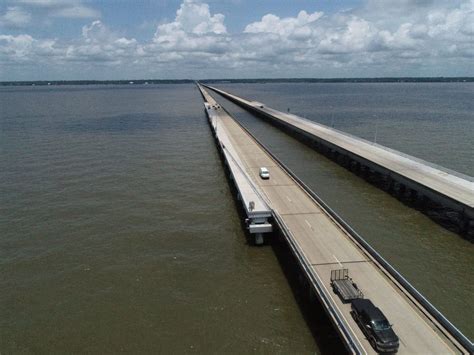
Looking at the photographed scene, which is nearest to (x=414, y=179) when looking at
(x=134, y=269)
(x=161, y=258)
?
(x=161, y=258)

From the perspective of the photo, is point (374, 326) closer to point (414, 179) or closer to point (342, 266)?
point (342, 266)

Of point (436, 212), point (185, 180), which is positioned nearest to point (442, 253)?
point (436, 212)

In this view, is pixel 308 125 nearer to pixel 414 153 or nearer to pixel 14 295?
pixel 414 153

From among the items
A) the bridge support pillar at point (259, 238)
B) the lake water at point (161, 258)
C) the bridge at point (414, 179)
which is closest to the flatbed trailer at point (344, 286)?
the lake water at point (161, 258)

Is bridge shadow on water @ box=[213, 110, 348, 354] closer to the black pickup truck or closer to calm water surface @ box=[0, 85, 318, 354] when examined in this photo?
calm water surface @ box=[0, 85, 318, 354]

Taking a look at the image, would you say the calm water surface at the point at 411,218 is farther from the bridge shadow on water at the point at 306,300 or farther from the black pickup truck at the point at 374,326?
the bridge shadow on water at the point at 306,300

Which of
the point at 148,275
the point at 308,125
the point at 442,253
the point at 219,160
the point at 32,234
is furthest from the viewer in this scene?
the point at 308,125

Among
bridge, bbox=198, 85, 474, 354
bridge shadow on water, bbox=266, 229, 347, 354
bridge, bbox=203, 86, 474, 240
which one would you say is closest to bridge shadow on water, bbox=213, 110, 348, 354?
bridge shadow on water, bbox=266, 229, 347, 354
